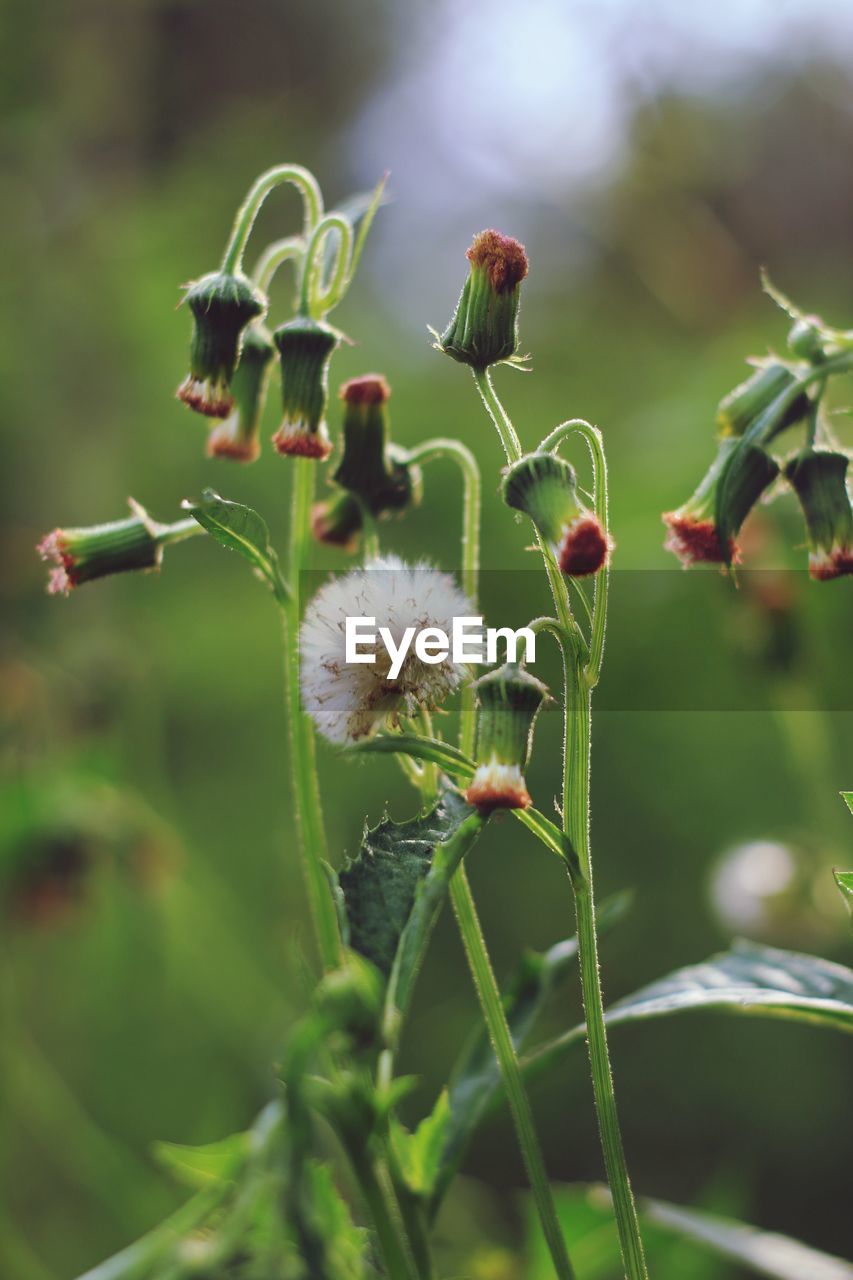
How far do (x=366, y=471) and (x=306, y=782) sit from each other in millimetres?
150

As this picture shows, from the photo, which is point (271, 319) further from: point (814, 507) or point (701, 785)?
point (814, 507)

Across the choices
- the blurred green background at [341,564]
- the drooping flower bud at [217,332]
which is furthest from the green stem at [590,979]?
the blurred green background at [341,564]

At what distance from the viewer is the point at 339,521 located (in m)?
0.58

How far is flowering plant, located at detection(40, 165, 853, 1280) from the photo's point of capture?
338 mm

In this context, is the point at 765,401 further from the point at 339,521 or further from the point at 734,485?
the point at 339,521

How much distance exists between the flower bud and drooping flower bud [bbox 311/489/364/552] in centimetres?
8

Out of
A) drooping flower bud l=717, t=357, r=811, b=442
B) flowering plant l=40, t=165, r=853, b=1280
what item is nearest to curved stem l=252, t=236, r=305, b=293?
flowering plant l=40, t=165, r=853, b=1280

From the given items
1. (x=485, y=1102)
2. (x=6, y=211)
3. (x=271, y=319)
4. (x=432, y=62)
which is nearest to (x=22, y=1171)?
(x=485, y=1102)

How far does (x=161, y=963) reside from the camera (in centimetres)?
174

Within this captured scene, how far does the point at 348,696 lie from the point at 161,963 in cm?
141

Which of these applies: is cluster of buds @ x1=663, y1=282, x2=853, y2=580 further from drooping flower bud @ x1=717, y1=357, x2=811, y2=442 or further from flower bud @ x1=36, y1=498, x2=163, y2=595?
flower bud @ x1=36, y1=498, x2=163, y2=595

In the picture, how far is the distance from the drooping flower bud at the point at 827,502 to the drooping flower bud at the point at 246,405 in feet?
0.87

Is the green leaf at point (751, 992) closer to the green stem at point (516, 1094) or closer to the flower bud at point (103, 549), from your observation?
the green stem at point (516, 1094)

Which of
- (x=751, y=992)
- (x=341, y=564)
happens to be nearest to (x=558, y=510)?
(x=751, y=992)
